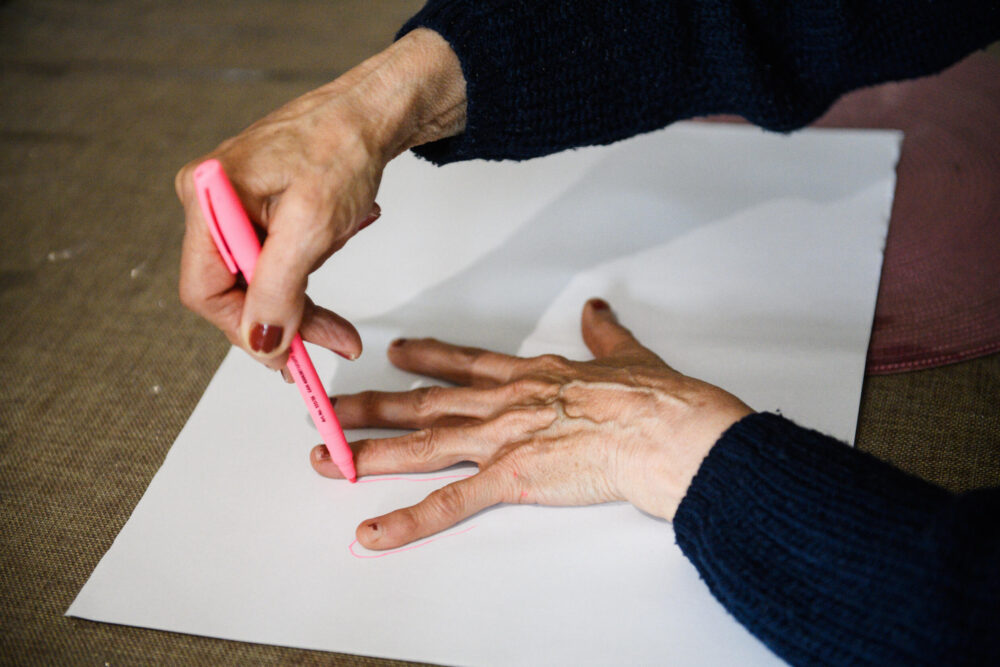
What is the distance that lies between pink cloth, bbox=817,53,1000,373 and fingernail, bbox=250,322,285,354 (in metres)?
0.57

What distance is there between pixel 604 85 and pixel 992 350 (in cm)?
47

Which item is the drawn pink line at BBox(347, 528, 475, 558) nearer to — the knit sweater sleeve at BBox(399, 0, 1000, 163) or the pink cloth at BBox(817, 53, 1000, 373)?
the knit sweater sleeve at BBox(399, 0, 1000, 163)

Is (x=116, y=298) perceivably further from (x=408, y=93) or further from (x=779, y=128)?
(x=779, y=128)

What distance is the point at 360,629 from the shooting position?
63 centimetres

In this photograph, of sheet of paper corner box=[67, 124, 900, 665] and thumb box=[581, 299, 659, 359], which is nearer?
sheet of paper corner box=[67, 124, 900, 665]

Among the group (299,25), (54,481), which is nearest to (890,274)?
(54,481)

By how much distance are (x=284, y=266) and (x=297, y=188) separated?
0.06 meters

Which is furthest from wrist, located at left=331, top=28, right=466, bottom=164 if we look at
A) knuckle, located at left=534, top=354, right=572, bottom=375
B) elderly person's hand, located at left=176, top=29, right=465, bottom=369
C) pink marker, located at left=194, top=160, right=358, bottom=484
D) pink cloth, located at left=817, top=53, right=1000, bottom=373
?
pink cloth, located at left=817, top=53, right=1000, bottom=373

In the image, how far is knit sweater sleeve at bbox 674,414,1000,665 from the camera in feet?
1.70

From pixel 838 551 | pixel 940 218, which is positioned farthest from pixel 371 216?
pixel 940 218

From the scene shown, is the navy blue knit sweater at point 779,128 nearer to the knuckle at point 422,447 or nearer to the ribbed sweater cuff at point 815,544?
the ribbed sweater cuff at point 815,544

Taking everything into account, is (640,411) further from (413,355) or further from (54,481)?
(54,481)

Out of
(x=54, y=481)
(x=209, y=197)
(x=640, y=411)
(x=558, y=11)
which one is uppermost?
(x=558, y=11)

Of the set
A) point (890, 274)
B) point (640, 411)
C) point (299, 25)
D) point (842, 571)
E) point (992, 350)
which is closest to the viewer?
point (842, 571)
